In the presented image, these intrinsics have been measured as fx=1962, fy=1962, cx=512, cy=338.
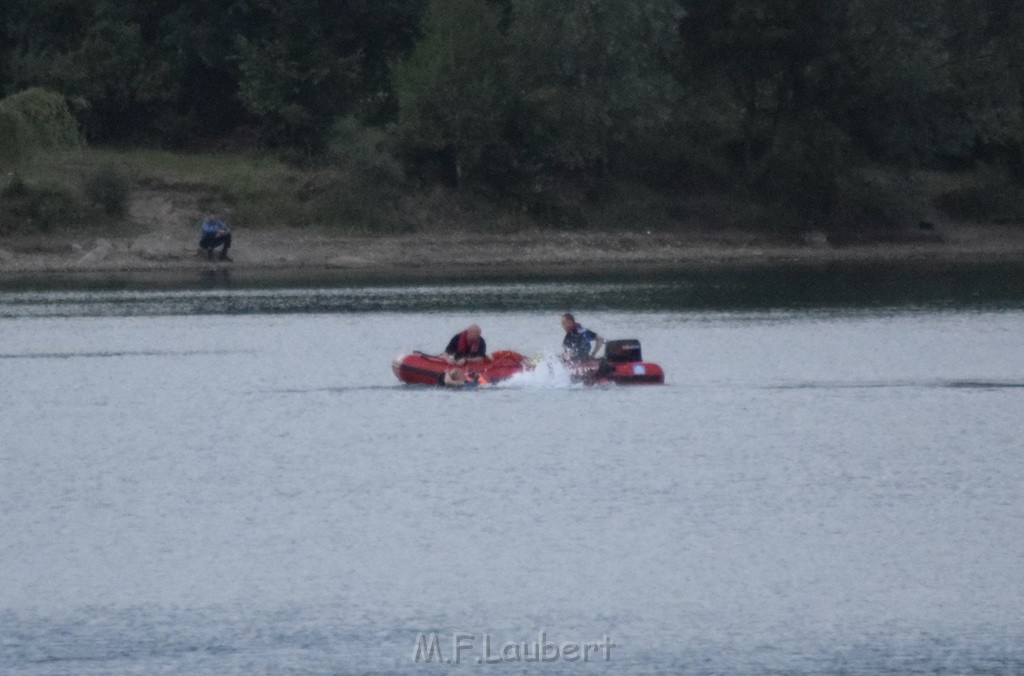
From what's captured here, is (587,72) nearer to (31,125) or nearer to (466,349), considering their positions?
(31,125)

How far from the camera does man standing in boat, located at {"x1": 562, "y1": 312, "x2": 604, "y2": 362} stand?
34.5 m

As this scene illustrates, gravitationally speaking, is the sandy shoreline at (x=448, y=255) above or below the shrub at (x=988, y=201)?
below

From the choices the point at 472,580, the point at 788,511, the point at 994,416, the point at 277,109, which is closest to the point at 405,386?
the point at 994,416

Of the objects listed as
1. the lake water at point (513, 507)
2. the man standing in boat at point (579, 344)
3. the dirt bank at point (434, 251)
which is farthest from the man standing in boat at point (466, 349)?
the dirt bank at point (434, 251)

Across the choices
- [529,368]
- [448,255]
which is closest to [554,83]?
[448,255]

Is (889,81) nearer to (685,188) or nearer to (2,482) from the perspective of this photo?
(685,188)

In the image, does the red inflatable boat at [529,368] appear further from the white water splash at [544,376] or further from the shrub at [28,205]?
the shrub at [28,205]

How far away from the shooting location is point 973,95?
72.4m

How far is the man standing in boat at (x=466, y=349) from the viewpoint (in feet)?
113

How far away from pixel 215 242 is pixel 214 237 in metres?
0.22

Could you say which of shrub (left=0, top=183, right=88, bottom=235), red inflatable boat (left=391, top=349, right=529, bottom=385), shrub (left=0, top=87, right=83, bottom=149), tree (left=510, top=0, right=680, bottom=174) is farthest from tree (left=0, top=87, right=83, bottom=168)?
red inflatable boat (left=391, top=349, right=529, bottom=385)

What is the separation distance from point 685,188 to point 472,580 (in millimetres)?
52137

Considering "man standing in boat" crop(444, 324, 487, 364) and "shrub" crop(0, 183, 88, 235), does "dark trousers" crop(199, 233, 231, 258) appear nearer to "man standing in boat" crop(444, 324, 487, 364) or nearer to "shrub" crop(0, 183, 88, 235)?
"shrub" crop(0, 183, 88, 235)

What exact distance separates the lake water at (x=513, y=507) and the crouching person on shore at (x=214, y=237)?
50.6 feet
